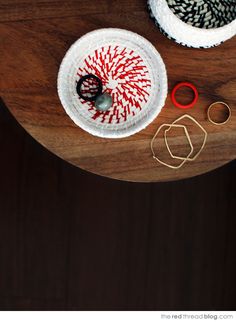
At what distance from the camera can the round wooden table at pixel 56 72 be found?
37.0 inches

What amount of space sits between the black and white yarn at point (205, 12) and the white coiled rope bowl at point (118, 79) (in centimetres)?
8

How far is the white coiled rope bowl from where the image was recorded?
939 mm

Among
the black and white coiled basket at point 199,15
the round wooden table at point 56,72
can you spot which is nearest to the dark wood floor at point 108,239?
the round wooden table at point 56,72

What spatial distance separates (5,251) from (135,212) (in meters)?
0.37

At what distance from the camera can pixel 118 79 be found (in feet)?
3.19

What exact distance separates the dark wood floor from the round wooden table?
0.47 metres

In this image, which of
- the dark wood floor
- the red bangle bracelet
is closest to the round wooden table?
the red bangle bracelet

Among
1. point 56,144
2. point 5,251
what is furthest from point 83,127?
point 5,251

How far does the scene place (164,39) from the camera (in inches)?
37.9

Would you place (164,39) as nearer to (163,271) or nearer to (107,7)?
(107,7)

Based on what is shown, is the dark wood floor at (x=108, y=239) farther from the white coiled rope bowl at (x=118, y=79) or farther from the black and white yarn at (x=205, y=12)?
the black and white yarn at (x=205, y=12)

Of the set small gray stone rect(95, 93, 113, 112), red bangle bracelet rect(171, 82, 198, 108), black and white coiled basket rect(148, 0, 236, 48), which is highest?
black and white coiled basket rect(148, 0, 236, 48)

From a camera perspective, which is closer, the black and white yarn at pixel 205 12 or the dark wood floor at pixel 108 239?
the black and white yarn at pixel 205 12

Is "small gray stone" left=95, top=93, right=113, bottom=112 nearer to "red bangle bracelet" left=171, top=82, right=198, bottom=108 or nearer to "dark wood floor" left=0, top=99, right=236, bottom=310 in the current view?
"red bangle bracelet" left=171, top=82, right=198, bottom=108
